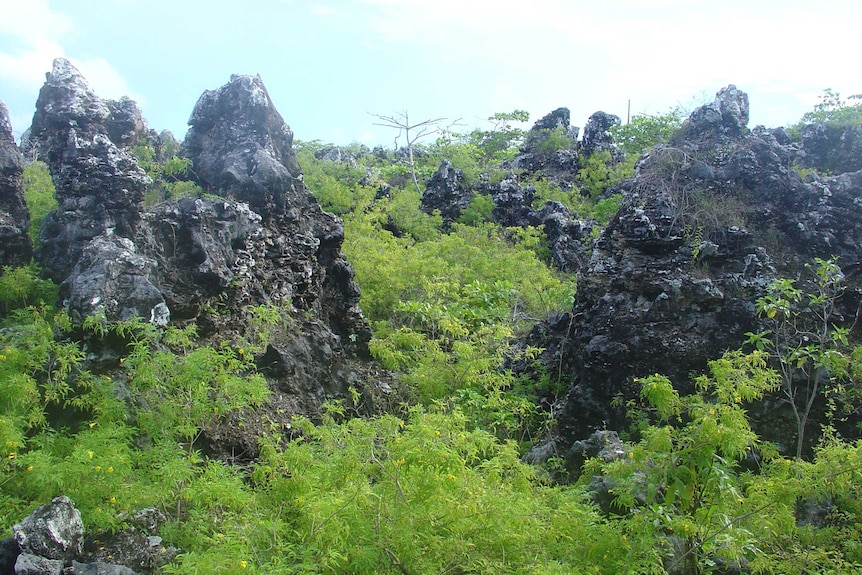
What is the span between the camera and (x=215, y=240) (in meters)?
7.61

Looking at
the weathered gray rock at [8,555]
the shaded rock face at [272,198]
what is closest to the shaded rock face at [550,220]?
the shaded rock face at [272,198]

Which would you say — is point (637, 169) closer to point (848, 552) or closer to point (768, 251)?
point (768, 251)

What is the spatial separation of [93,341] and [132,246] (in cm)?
124

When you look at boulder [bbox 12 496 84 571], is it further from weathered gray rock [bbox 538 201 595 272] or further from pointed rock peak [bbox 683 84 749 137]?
weathered gray rock [bbox 538 201 595 272]

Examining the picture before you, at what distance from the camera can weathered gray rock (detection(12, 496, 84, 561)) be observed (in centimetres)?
394

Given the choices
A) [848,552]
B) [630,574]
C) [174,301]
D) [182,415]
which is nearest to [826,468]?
[848,552]

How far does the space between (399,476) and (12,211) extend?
19.3ft

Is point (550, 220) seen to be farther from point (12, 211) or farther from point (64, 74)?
point (12, 211)

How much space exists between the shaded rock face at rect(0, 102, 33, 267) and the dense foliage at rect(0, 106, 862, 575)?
1.36ft

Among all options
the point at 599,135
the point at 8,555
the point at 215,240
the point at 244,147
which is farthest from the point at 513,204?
the point at 8,555

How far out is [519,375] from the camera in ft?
30.3

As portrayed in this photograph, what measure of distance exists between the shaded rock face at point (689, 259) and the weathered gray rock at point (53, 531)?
5263mm

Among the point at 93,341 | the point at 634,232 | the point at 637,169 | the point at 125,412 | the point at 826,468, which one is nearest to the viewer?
the point at 826,468

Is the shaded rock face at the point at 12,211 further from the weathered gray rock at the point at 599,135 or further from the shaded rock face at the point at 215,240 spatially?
the weathered gray rock at the point at 599,135
